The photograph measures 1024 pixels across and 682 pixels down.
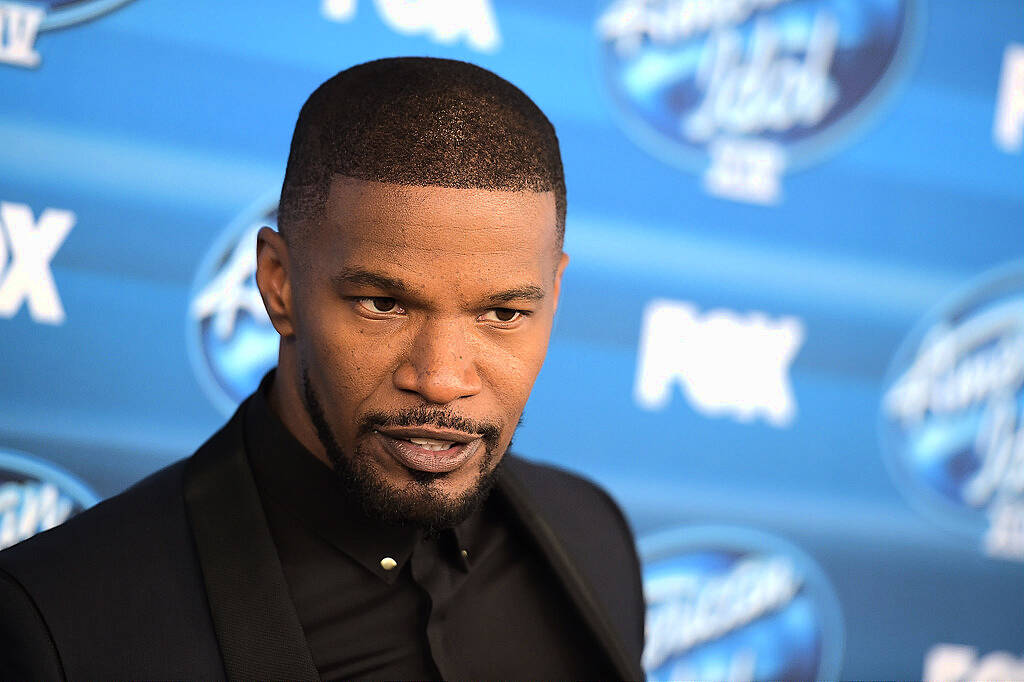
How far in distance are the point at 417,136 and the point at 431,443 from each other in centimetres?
33

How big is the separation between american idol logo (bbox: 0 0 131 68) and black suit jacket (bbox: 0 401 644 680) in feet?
2.71

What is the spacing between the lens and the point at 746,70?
1.90 m

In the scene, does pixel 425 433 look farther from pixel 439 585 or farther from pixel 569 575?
pixel 569 575

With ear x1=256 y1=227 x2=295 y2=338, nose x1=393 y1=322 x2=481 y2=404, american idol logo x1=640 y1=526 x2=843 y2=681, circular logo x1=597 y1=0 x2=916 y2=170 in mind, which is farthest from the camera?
american idol logo x1=640 y1=526 x2=843 y2=681

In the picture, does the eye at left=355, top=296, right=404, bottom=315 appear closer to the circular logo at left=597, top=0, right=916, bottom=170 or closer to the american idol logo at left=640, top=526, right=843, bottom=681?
the circular logo at left=597, top=0, right=916, bottom=170

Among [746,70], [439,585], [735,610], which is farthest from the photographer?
[735,610]

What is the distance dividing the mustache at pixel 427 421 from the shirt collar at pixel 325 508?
5.3 inches

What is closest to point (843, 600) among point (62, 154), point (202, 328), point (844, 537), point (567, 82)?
point (844, 537)

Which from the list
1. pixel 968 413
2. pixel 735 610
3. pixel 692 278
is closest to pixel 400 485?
pixel 692 278

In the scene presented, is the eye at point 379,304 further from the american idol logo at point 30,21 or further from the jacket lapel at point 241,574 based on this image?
the american idol logo at point 30,21

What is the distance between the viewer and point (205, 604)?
3.40 feet

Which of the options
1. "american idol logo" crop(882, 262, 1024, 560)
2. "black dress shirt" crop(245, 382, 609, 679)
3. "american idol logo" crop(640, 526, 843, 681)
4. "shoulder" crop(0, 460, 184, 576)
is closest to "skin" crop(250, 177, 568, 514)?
"black dress shirt" crop(245, 382, 609, 679)

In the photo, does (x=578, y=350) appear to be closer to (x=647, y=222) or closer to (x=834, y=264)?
(x=647, y=222)

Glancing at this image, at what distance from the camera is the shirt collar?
3.71ft
